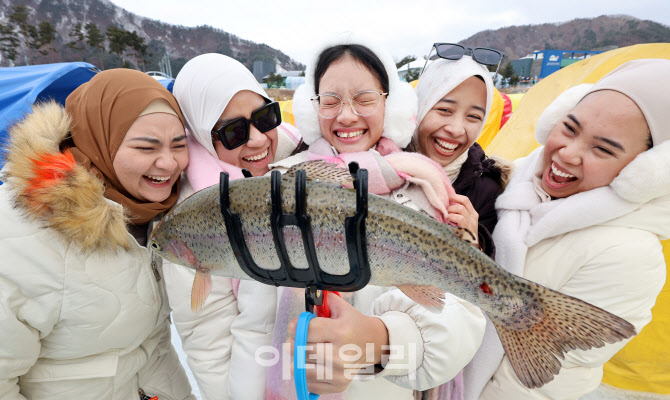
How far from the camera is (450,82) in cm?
201

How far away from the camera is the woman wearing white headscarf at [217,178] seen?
1.53 metres

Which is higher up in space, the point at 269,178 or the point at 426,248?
the point at 269,178

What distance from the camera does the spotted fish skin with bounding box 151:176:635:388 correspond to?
3.13 ft

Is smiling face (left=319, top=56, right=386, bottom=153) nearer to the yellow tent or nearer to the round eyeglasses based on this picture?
the round eyeglasses

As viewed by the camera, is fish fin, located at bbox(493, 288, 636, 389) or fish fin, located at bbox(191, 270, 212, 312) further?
fish fin, located at bbox(191, 270, 212, 312)

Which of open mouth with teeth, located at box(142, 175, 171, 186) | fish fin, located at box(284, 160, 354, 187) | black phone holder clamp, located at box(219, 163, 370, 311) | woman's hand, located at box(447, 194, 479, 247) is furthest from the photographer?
open mouth with teeth, located at box(142, 175, 171, 186)

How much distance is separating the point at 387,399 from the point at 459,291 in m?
0.90

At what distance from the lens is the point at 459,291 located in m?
1.02

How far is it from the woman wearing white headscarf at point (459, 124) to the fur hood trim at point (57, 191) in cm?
186

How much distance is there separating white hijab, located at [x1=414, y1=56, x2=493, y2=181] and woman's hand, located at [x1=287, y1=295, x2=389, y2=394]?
1275 mm

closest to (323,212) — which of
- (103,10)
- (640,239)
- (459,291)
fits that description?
(459,291)

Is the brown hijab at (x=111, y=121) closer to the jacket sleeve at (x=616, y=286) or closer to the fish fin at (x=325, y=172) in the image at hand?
the fish fin at (x=325, y=172)

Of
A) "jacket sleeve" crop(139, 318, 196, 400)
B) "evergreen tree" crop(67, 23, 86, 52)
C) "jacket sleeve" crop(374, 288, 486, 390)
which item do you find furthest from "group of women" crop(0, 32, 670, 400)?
"evergreen tree" crop(67, 23, 86, 52)

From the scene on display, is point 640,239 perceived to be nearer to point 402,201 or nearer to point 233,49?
point 402,201
